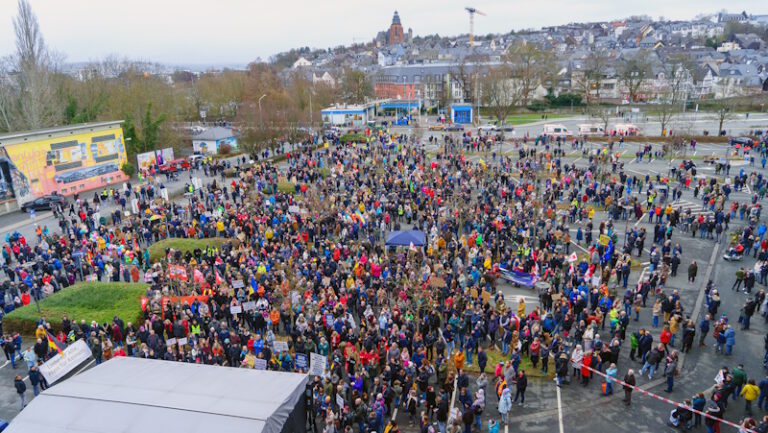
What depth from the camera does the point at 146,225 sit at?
27.7m

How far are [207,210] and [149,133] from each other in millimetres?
25023

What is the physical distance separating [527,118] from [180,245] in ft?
218

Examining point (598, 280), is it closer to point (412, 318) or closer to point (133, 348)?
point (412, 318)

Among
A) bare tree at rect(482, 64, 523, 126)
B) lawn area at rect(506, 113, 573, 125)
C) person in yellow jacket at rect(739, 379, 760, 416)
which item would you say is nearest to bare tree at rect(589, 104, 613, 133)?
lawn area at rect(506, 113, 573, 125)

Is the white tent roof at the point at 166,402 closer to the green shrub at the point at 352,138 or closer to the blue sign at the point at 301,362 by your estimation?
the blue sign at the point at 301,362

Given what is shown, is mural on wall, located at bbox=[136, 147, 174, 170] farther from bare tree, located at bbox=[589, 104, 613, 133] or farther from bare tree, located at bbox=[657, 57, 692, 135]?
bare tree, located at bbox=[657, 57, 692, 135]

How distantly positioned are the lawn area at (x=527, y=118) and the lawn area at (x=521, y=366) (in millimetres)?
62940

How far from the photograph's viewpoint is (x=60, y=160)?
38.5 m

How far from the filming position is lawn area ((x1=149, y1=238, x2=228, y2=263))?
972 inches

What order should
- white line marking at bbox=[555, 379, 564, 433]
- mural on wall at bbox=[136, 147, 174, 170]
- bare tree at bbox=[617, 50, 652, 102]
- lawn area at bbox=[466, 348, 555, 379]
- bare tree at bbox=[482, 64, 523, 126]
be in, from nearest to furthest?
white line marking at bbox=[555, 379, 564, 433]
lawn area at bbox=[466, 348, 555, 379]
mural on wall at bbox=[136, 147, 174, 170]
bare tree at bbox=[482, 64, 523, 126]
bare tree at bbox=[617, 50, 652, 102]

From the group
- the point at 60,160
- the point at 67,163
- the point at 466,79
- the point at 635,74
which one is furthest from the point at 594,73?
the point at 60,160

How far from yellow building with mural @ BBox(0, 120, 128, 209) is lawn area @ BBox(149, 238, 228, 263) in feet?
56.0

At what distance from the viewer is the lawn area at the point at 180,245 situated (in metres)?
24.7

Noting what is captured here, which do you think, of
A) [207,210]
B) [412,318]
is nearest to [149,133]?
[207,210]
